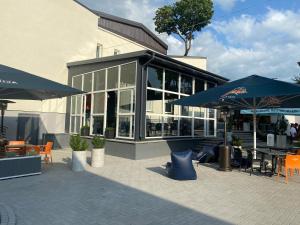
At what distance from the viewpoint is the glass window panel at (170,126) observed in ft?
44.2

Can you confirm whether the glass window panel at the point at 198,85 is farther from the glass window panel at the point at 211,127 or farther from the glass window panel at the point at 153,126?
the glass window panel at the point at 153,126

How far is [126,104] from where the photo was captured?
1259 centimetres

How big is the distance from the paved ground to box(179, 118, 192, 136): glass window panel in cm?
559

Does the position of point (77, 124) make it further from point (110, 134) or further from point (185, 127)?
point (185, 127)

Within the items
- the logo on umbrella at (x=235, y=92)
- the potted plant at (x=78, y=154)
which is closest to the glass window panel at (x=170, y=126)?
the logo on umbrella at (x=235, y=92)

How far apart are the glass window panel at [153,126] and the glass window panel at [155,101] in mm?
307

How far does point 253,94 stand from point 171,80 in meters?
Result: 6.18

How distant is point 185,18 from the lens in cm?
3841

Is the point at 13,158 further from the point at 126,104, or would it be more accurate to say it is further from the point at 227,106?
the point at 227,106

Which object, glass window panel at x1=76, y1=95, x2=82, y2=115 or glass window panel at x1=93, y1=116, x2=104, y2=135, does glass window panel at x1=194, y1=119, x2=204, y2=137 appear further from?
glass window panel at x1=76, y1=95, x2=82, y2=115

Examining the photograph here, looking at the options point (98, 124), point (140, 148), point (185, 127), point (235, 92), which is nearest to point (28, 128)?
point (98, 124)

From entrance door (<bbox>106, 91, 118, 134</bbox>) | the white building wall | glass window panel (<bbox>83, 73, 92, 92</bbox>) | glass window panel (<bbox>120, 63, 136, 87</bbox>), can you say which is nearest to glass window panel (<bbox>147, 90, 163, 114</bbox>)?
glass window panel (<bbox>120, 63, 136, 87</bbox>)

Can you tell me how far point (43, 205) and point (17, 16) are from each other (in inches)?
454

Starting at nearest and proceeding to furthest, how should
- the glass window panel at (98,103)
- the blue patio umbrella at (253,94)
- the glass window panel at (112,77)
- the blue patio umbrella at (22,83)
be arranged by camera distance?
the blue patio umbrella at (22,83) → the blue patio umbrella at (253,94) → the glass window panel at (112,77) → the glass window panel at (98,103)
